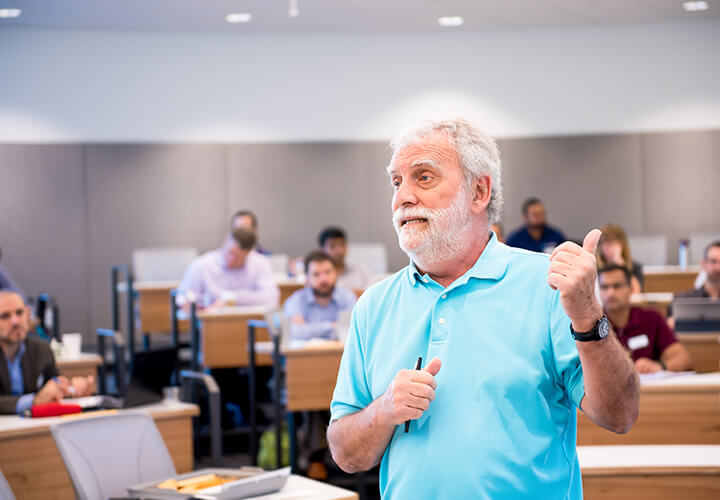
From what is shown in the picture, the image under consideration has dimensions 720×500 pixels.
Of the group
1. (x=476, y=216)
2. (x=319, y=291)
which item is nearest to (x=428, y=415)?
(x=476, y=216)

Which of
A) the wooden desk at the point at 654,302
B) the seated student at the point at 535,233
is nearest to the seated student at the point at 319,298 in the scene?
the wooden desk at the point at 654,302

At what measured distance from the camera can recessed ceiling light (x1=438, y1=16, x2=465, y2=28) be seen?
9797mm

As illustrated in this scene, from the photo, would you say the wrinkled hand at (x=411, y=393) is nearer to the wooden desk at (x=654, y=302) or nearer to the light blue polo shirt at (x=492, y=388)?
the light blue polo shirt at (x=492, y=388)

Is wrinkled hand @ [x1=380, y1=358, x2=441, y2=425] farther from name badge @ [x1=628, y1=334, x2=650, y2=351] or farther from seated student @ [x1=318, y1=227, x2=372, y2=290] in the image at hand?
seated student @ [x1=318, y1=227, x2=372, y2=290]

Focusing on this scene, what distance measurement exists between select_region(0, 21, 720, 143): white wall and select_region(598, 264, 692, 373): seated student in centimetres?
564

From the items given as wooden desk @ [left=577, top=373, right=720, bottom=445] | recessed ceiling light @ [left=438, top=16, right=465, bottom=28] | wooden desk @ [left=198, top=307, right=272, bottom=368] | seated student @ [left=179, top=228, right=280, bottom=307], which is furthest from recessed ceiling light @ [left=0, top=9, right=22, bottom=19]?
wooden desk @ [left=577, top=373, right=720, bottom=445]

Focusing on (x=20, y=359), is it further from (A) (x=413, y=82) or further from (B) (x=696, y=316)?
(A) (x=413, y=82)

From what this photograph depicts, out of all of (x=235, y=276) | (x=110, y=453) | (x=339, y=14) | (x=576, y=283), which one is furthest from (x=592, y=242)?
(x=339, y=14)

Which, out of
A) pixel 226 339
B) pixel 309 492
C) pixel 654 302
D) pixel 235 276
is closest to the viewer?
pixel 309 492

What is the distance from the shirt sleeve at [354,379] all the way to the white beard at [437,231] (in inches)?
8.6

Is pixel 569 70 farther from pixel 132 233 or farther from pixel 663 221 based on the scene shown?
pixel 132 233

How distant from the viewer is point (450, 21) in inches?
392

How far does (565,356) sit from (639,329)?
12.3 feet

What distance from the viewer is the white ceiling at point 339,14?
29.1 ft
